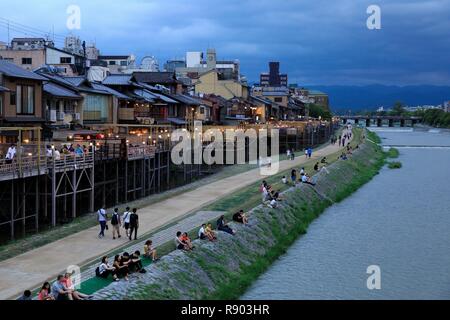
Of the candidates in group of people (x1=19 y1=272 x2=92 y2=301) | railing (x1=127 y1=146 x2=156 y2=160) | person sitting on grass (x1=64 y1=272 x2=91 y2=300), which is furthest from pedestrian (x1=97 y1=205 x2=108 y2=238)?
railing (x1=127 y1=146 x2=156 y2=160)

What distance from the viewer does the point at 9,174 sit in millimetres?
25625

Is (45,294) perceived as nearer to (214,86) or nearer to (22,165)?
(22,165)

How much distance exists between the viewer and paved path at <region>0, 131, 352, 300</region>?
60.5 feet

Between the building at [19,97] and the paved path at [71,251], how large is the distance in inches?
367

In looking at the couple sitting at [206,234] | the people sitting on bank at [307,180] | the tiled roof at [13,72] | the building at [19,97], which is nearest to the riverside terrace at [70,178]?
the building at [19,97]

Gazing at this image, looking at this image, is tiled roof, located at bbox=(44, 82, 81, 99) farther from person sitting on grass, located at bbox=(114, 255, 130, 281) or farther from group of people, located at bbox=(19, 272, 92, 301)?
group of people, located at bbox=(19, 272, 92, 301)

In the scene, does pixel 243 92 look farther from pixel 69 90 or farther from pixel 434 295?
pixel 434 295

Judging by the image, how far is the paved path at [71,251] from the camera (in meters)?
18.4

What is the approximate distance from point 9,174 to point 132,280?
10.3 meters

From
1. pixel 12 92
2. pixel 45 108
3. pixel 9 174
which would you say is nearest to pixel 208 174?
pixel 45 108

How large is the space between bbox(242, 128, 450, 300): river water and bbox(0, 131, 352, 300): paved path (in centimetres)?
636

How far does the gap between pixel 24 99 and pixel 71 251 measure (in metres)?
15.3

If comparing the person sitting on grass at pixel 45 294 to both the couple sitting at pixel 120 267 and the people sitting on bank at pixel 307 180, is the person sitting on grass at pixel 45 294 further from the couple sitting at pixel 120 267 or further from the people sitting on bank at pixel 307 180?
the people sitting on bank at pixel 307 180

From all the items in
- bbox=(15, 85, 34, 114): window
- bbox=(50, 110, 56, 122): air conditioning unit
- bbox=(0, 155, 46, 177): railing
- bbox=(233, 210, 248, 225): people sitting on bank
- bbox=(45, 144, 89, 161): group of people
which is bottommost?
bbox=(233, 210, 248, 225): people sitting on bank
